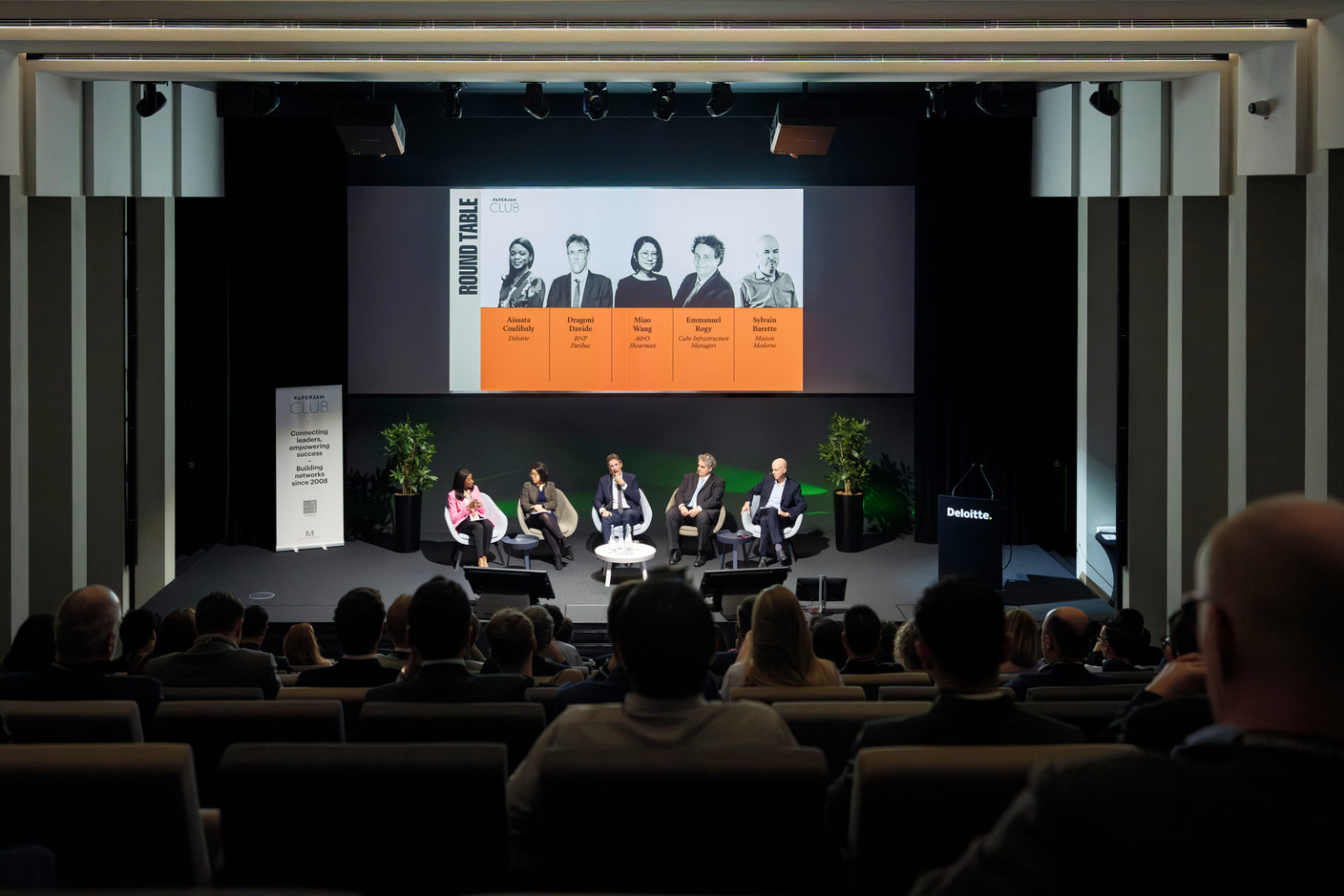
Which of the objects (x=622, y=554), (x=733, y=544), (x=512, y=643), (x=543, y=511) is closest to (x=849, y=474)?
(x=733, y=544)

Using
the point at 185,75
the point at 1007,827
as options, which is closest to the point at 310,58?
the point at 185,75

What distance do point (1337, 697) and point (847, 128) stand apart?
961cm

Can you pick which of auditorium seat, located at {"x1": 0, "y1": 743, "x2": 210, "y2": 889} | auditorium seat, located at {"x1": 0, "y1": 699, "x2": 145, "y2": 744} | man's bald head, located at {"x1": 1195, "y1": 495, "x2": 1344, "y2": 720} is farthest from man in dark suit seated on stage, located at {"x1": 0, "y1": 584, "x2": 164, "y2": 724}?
man's bald head, located at {"x1": 1195, "y1": 495, "x2": 1344, "y2": 720}

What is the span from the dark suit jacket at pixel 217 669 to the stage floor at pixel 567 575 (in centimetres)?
413

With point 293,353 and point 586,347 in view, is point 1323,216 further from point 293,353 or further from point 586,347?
point 293,353

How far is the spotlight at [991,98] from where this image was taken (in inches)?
279

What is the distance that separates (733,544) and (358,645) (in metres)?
5.70

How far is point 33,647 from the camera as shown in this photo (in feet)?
11.5

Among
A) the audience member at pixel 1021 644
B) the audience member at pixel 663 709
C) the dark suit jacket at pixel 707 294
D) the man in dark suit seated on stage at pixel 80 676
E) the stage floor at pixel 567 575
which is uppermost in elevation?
the dark suit jacket at pixel 707 294

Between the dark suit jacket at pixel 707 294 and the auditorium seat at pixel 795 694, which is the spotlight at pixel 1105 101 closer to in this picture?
the dark suit jacket at pixel 707 294

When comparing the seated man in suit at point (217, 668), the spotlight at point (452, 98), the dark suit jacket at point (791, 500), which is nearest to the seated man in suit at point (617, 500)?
the dark suit jacket at point (791, 500)

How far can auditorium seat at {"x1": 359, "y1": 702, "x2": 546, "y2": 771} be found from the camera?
223 centimetres

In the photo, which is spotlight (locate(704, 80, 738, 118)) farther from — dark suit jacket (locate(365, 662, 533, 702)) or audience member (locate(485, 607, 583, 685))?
dark suit jacket (locate(365, 662, 533, 702))

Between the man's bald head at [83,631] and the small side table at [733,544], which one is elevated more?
the man's bald head at [83,631]
